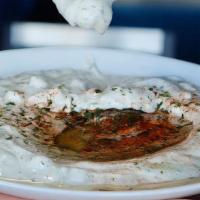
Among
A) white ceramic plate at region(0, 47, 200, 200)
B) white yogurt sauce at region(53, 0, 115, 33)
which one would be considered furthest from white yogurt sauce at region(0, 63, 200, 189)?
white yogurt sauce at region(53, 0, 115, 33)

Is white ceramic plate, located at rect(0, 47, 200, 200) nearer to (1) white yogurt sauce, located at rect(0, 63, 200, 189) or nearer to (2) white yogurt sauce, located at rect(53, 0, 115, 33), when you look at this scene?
(1) white yogurt sauce, located at rect(0, 63, 200, 189)

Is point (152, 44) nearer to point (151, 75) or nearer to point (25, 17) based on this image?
point (25, 17)

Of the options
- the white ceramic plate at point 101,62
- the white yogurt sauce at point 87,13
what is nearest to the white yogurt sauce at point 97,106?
the white ceramic plate at point 101,62

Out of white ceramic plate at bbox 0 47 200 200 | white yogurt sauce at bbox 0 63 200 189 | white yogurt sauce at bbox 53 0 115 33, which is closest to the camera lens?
white yogurt sauce at bbox 0 63 200 189

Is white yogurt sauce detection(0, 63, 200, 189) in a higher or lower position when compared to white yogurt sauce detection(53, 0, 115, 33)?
lower

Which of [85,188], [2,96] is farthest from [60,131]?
[85,188]

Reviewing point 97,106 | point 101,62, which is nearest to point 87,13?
point 97,106
